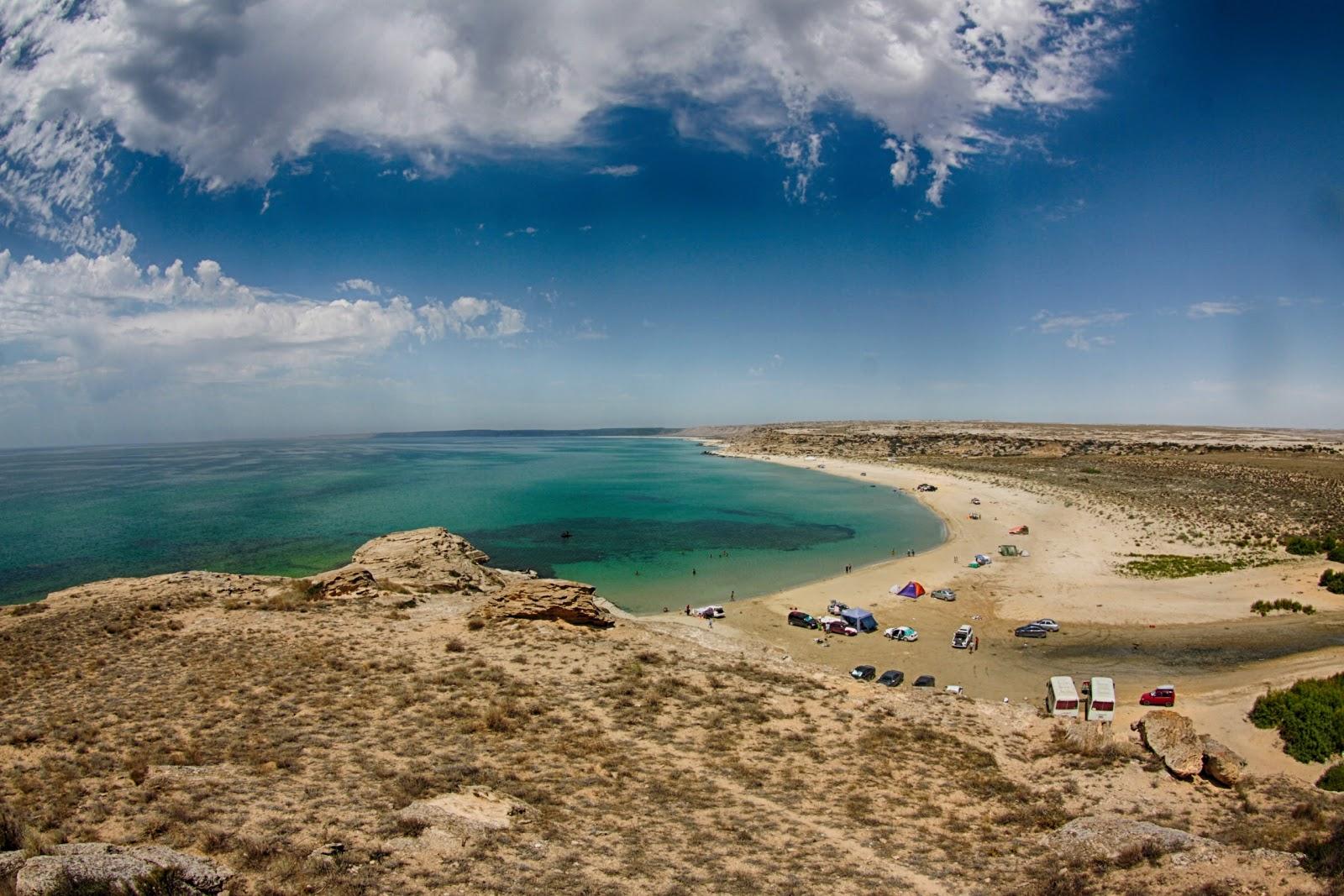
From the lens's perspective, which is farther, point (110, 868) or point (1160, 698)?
point (1160, 698)

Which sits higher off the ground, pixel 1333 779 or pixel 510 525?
pixel 1333 779

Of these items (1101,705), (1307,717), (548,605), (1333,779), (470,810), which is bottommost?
(1101,705)

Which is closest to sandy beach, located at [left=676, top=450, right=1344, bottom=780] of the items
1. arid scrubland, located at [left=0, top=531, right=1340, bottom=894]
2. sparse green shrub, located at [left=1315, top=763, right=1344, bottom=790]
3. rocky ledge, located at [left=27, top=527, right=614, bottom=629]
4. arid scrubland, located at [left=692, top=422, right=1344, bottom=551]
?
sparse green shrub, located at [left=1315, top=763, right=1344, bottom=790]

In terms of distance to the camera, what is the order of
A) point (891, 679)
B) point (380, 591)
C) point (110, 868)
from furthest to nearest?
point (380, 591), point (891, 679), point (110, 868)

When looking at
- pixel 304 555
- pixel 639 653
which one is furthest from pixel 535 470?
pixel 639 653

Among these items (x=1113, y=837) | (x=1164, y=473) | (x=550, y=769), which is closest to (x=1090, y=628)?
(x=1113, y=837)

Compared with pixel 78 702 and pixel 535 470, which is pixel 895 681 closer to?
pixel 78 702

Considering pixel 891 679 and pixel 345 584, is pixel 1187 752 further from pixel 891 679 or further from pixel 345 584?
pixel 345 584

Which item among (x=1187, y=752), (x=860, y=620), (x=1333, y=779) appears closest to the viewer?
(x=1187, y=752)
